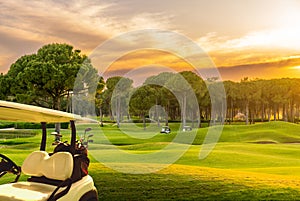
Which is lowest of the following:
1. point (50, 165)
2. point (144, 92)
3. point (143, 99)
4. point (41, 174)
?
point (41, 174)

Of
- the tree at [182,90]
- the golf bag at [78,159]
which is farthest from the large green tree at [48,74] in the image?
the golf bag at [78,159]

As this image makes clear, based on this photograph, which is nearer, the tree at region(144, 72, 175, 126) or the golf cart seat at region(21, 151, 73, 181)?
the golf cart seat at region(21, 151, 73, 181)

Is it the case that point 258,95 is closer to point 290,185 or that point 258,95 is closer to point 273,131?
point 273,131

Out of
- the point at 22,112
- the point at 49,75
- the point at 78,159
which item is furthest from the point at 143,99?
the point at 22,112

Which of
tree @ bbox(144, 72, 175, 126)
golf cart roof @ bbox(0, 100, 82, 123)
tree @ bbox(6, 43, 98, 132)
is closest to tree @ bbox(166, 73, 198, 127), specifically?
tree @ bbox(144, 72, 175, 126)

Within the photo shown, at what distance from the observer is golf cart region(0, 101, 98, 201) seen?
504cm

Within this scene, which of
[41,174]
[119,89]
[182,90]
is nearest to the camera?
[41,174]

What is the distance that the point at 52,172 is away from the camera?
5.71 m

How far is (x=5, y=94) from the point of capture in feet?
93.9

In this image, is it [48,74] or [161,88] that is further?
[161,88]

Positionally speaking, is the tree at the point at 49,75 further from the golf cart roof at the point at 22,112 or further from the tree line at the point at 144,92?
the golf cart roof at the point at 22,112

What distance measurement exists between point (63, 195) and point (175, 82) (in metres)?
30.2

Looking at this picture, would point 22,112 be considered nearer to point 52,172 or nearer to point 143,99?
point 52,172

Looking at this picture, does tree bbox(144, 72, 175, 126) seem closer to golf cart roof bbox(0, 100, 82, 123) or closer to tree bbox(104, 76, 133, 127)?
tree bbox(104, 76, 133, 127)
